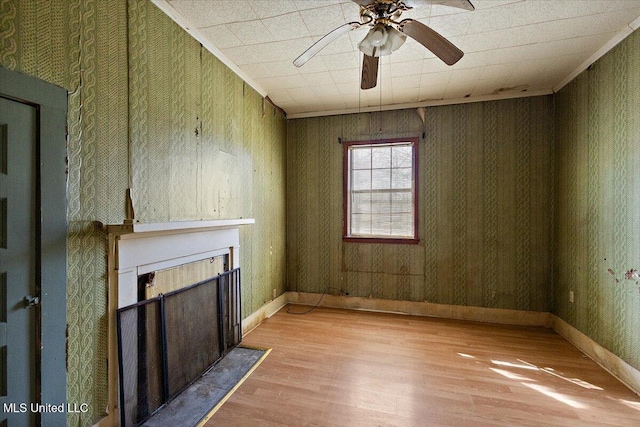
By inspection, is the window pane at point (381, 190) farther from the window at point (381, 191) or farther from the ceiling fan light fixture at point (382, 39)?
the ceiling fan light fixture at point (382, 39)

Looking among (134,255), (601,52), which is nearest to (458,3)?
(601,52)

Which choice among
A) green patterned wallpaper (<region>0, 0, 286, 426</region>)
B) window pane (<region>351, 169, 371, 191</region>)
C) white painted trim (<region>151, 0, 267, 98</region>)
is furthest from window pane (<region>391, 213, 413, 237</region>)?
white painted trim (<region>151, 0, 267, 98</region>)

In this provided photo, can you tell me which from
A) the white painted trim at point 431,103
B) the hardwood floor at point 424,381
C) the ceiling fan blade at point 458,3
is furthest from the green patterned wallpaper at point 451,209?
the ceiling fan blade at point 458,3

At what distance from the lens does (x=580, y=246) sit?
309cm

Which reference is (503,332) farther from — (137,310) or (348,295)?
(137,310)

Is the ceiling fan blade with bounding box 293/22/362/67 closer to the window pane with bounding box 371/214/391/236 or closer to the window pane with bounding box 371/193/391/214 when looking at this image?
the window pane with bounding box 371/193/391/214

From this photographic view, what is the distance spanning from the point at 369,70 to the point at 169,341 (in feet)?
8.34

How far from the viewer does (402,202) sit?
163 inches

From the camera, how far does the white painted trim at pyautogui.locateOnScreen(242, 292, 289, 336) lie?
11.2ft

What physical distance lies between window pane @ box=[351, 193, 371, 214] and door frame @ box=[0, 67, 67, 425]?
3325mm

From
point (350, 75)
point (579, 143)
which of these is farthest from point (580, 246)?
point (350, 75)

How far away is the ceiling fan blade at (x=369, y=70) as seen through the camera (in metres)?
2.24

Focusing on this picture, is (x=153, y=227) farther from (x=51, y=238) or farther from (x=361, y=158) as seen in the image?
(x=361, y=158)

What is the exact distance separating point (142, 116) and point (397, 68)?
244cm
